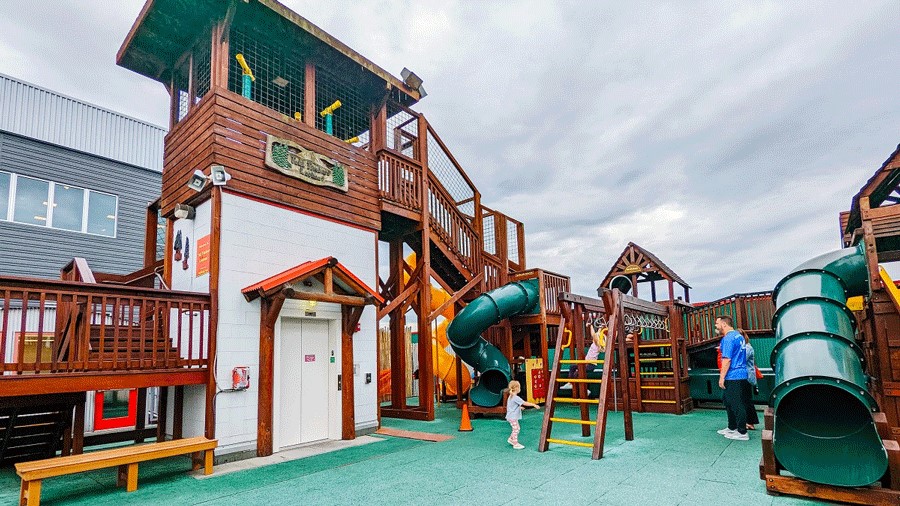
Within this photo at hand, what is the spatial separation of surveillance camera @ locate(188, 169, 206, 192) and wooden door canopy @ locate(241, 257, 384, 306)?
5.14 ft

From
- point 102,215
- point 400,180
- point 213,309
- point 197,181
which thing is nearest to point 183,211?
point 197,181

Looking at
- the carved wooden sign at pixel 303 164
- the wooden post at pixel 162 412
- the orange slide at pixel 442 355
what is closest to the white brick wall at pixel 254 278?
the carved wooden sign at pixel 303 164

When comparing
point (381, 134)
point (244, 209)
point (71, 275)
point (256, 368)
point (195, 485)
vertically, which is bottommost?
point (195, 485)

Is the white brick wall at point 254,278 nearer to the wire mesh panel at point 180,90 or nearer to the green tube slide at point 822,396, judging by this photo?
the wire mesh panel at point 180,90

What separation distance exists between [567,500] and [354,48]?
8132 millimetres

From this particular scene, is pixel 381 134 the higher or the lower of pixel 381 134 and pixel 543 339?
the higher

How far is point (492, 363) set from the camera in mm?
10320

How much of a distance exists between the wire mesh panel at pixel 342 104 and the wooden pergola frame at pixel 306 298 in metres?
3.97

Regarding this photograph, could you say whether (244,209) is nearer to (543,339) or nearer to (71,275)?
(71,275)

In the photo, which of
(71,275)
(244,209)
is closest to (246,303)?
(244,209)

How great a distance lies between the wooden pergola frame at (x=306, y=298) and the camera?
6992mm

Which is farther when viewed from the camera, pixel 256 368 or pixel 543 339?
pixel 543 339

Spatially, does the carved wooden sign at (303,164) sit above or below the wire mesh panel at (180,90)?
below

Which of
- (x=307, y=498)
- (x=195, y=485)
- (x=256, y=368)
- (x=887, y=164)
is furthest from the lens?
(x=256, y=368)
